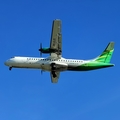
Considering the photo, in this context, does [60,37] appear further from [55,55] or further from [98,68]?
[98,68]

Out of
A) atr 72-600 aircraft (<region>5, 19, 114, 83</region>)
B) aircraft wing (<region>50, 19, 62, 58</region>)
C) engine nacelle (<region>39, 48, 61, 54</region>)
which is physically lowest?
atr 72-600 aircraft (<region>5, 19, 114, 83</region>)

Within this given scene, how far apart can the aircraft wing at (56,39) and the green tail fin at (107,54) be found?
6.84m

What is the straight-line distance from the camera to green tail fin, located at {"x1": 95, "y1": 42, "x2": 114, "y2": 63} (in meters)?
62.8

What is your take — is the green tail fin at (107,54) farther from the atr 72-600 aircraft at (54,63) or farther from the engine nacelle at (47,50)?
the engine nacelle at (47,50)

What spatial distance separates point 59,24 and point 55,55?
22.5 feet

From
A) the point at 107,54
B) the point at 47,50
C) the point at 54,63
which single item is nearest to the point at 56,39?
the point at 47,50

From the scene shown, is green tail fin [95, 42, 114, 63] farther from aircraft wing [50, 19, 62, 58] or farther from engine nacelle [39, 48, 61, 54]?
engine nacelle [39, 48, 61, 54]

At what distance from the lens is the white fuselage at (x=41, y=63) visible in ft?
197

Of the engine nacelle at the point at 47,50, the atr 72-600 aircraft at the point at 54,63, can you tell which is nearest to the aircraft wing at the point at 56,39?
the atr 72-600 aircraft at the point at 54,63

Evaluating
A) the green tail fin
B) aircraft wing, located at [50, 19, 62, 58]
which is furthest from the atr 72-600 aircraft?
the green tail fin

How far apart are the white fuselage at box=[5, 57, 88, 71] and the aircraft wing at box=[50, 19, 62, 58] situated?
1126 mm

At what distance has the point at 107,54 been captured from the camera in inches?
2518

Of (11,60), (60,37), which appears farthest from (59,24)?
(11,60)

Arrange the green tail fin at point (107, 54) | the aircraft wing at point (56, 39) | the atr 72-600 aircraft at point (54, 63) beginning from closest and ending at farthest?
1. the aircraft wing at point (56, 39)
2. the atr 72-600 aircraft at point (54, 63)
3. the green tail fin at point (107, 54)
